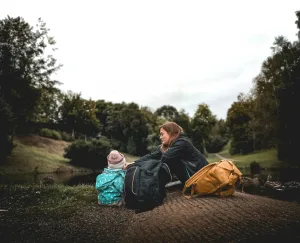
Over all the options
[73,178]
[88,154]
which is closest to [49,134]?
[88,154]

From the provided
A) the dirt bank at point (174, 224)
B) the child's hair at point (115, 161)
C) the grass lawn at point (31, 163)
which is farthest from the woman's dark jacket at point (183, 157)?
the grass lawn at point (31, 163)

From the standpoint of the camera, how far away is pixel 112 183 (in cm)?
547

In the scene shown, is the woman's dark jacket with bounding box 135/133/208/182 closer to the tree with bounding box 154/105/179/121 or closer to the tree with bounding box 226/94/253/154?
the tree with bounding box 226/94/253/154

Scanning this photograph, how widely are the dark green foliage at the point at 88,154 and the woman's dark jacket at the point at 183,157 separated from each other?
29.5 meters

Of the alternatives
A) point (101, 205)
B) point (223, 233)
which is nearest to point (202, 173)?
point (223, 233)

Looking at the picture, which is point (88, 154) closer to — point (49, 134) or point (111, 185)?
point (49, 134)

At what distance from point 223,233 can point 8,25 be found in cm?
3305

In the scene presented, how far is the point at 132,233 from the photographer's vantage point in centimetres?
357

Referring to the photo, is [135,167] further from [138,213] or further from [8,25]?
[8,25]

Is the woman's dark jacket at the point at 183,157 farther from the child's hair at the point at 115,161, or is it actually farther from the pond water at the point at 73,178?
the pond water at the point at 73,178

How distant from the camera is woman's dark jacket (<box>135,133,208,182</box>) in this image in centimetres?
507

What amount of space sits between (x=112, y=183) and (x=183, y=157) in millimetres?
1725

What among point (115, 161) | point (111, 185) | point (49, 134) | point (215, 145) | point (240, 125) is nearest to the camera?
point (111, 185)

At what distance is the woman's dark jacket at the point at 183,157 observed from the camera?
16.6 feet
